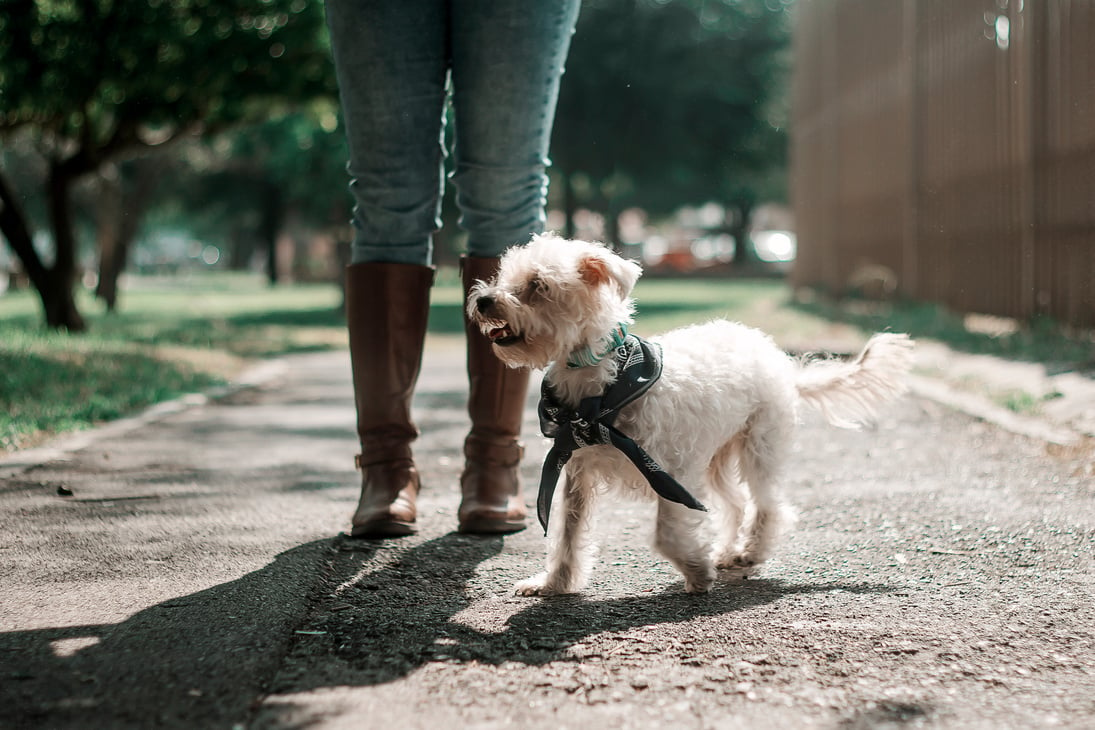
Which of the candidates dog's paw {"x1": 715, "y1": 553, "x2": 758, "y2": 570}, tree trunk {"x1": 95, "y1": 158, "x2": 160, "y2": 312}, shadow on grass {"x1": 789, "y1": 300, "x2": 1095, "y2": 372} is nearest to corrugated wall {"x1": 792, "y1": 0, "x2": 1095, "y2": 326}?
shadow on grass {"x1": 789, "y1": 300, "x2": 1095, "y2": 372}

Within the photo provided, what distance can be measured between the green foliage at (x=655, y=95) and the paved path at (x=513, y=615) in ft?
77.1

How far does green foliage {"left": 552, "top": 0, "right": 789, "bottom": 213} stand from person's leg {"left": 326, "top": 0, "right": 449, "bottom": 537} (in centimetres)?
2342

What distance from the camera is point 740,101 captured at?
98.2 feet

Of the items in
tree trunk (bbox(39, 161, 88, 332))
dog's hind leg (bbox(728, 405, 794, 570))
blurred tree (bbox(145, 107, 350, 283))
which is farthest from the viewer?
blurred tree (bbox(145, 107, 350, 283))

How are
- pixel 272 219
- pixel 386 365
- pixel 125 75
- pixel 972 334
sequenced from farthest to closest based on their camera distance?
pixel 272 219
pixel 125 75
pixel 972 334
pixel 386 365

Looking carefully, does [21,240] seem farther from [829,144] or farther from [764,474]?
[829,144]

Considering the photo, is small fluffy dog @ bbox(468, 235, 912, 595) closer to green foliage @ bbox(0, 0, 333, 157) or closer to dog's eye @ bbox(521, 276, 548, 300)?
dog's eye @ bbox(521, 276, 548, 300)

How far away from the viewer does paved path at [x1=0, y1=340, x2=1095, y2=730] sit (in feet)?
6.88

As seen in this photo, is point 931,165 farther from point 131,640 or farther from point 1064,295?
point 131,640

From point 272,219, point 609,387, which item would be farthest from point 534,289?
point 272,219

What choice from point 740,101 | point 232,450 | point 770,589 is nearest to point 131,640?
point 770,589

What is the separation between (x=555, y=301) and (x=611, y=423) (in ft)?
1.15

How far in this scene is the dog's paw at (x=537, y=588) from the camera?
2930 millimetres

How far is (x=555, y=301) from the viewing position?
293 cm
